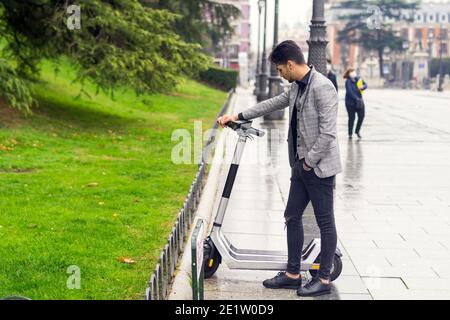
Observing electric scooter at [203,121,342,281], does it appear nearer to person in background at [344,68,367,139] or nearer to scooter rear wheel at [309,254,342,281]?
scooter rear wheel at [309,254,342,281]

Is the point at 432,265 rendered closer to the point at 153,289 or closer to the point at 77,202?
the point at 153,289

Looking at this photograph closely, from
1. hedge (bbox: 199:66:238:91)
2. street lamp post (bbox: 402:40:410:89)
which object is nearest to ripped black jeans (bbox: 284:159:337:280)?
hedge (bbox: 199:66:238:91)

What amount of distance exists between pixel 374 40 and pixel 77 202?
94414 mm

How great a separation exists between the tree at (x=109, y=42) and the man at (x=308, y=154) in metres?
12.1

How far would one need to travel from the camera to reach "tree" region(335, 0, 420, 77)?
9844 cm

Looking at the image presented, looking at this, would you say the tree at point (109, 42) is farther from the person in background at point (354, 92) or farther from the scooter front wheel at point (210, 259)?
the scooter front wheel at point (210, 259)

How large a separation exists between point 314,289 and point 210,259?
2.92 ft

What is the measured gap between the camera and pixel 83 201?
9.00 metres

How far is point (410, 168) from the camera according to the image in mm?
12969

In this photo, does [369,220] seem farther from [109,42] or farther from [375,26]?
[375,26]

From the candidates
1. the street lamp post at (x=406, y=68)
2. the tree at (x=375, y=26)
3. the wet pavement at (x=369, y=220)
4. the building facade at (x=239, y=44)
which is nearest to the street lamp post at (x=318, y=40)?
the wet pavement at (x=369, y=220)

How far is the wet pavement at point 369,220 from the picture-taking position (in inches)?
229
